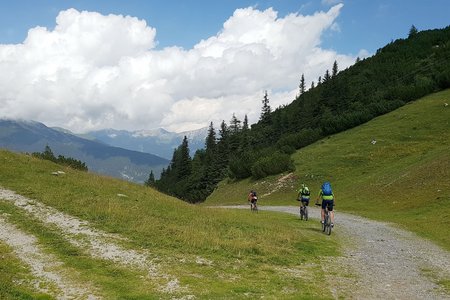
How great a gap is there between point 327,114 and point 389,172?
155 feet

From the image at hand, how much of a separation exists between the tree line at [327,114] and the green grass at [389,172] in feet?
12.9

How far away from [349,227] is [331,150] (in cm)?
4059

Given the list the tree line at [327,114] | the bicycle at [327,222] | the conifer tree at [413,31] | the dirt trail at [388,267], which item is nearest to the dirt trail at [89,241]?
the dirt trail at [388,267]

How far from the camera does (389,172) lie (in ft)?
154

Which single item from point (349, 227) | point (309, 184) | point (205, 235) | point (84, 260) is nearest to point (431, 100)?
point (309, 184)

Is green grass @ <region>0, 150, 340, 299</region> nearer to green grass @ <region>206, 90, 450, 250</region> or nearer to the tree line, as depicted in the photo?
green grass @ <region>206, 90, 450, 250</region>

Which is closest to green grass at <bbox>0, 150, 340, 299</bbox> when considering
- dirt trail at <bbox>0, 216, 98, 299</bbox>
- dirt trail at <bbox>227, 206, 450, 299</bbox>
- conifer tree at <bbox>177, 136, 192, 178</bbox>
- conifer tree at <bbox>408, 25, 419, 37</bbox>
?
dirt trail at <bbox>0, 216, 98, 299</bbox>

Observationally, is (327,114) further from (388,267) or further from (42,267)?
(42,267)

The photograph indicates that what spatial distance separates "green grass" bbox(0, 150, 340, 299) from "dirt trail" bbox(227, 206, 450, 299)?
811 millimetres

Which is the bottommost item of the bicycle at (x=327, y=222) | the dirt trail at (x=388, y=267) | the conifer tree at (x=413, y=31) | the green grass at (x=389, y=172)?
the dirt trail at (x=388, y=267)

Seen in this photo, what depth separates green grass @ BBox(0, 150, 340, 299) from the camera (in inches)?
437

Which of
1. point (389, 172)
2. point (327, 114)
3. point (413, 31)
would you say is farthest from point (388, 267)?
point (413, 31)

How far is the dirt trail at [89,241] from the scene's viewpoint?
1202 cm

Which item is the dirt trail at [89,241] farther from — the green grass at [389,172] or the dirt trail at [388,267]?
the green grass at [389,172]
